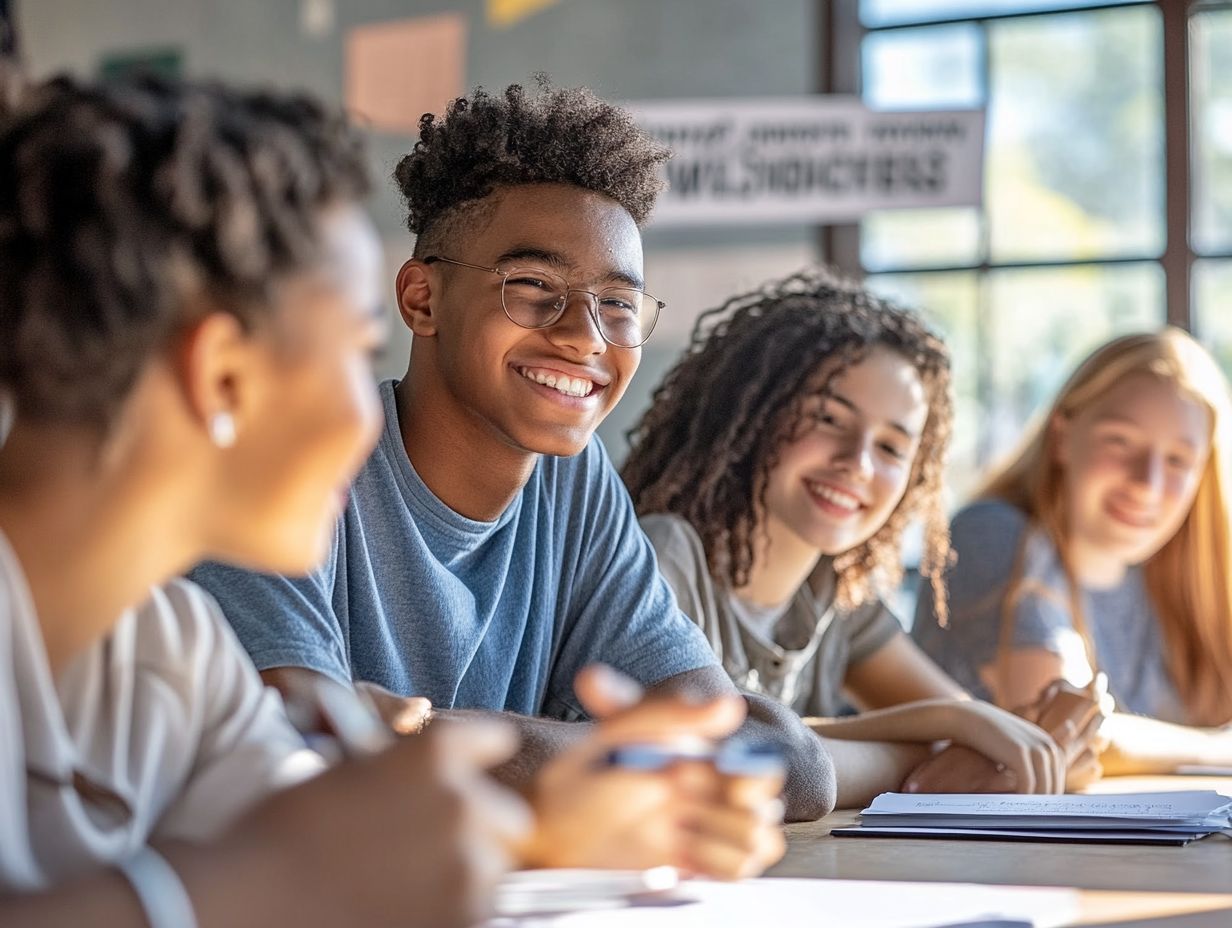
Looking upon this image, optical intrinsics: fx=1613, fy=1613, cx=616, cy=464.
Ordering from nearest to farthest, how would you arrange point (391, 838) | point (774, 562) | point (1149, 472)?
1. point (391, 838)
2. point (774, 562)
3. point (1149, 472)

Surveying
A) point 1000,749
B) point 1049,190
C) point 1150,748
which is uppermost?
point 1049,190

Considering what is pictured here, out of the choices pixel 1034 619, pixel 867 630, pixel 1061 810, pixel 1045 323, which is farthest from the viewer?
pixel 1045 323

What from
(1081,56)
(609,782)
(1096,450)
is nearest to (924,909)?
(609,782)

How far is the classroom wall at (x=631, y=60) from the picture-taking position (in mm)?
4527

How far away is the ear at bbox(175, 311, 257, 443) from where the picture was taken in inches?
30.2

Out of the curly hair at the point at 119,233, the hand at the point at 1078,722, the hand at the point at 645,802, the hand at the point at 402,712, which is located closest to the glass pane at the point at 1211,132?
the hand at the point at 1078,722

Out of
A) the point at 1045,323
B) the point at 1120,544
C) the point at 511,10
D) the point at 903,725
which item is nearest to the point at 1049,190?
the point at 1045,323

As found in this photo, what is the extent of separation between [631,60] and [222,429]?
4.07m

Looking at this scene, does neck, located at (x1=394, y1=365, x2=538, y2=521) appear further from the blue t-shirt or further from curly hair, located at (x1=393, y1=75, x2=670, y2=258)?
curly hair, located at (x1=393, y1=75, x2=670, y2=258)

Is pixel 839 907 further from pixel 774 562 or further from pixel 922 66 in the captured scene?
pixel 922 66

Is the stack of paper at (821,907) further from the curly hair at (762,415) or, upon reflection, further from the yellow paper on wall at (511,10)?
the yellow paper on wall at (511,10)

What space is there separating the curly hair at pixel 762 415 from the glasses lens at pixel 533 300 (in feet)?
1.91

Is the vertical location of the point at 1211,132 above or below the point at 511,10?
below

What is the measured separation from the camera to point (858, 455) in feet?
6.85
